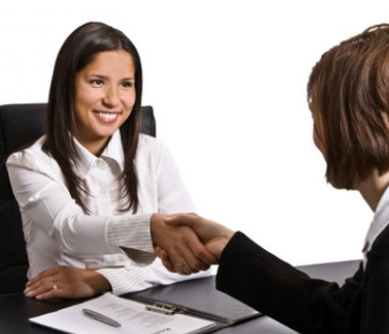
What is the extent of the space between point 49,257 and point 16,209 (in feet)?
0.74

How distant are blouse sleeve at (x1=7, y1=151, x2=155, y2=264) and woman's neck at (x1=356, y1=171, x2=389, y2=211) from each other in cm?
69

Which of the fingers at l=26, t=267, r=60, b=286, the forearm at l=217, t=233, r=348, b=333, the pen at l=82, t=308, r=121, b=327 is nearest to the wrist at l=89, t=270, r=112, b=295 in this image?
the fingers at l=26, t=267, r=60, b=286

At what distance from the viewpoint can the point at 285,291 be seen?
1.45m

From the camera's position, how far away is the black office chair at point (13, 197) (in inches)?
90.7

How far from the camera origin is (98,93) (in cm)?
231

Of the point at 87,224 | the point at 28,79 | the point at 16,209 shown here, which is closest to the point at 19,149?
the point at 16,209

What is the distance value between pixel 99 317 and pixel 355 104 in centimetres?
73

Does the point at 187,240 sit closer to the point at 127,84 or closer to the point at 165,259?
the point at 165,259

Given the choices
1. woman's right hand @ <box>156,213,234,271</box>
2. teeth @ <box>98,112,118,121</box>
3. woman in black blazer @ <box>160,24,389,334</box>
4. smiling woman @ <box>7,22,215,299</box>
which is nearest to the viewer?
woman in black blazer @ <box>160,24,389,334</box>

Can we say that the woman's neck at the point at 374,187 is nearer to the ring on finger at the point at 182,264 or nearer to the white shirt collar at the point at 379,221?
the white shirt collar at the point at 379,221

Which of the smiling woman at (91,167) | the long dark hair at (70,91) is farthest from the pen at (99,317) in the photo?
the long dark hair at (70,91)

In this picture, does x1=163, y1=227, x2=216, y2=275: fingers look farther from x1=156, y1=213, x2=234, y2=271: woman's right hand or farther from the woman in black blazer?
the woman in black blazer

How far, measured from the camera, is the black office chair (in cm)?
230

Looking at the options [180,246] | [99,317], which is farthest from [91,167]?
[99,317]
